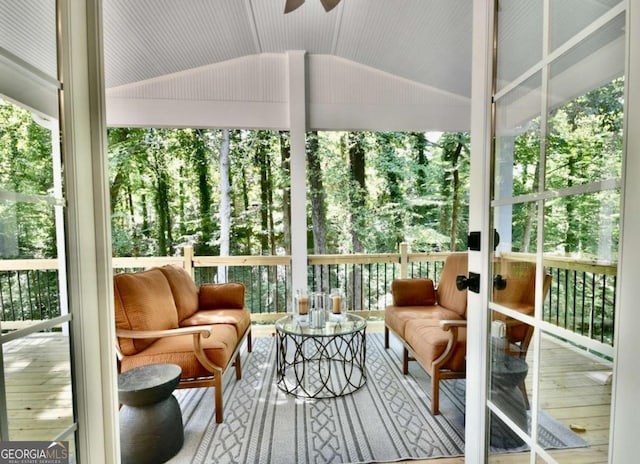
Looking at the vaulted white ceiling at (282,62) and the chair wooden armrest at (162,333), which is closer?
the chair wooden armrest at (162,333)

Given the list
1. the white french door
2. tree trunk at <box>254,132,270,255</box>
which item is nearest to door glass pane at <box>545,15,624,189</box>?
the white french door

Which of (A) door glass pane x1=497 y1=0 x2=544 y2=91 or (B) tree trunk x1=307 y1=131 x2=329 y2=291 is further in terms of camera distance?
(B) tree trunk x1=307 y1=131 x2=329 y2=291

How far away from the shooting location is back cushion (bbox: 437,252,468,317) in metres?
2.80

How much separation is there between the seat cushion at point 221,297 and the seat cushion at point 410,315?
1533mm

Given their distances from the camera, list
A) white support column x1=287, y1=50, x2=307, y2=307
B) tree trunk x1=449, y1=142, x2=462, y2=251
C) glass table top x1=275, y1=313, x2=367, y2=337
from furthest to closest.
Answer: tree trunk x1=449, y1=142, x2=462, y2=251 → white support column x1=287, y1=50, x2=307, y2=307 → glass table top x1=275, y1=313, x2=367, y2=337

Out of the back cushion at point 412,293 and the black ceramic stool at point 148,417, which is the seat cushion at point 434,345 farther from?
the black ceramic stool at point 148,417

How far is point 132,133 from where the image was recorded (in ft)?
19.0

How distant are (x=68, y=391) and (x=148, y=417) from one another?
0.92 meters

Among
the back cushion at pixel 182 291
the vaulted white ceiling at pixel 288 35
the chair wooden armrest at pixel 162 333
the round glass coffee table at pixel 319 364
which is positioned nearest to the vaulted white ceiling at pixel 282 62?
the vaulted white ceiling at pixel 288 35

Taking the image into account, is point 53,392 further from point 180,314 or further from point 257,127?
point 257,127

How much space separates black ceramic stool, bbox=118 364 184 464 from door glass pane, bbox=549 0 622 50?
2201 mm

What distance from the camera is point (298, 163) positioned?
367 cm

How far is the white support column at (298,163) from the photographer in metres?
3.67

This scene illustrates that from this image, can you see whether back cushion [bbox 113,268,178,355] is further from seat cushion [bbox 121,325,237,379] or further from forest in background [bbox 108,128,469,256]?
forest in background [bbox 108,128,469,256]
